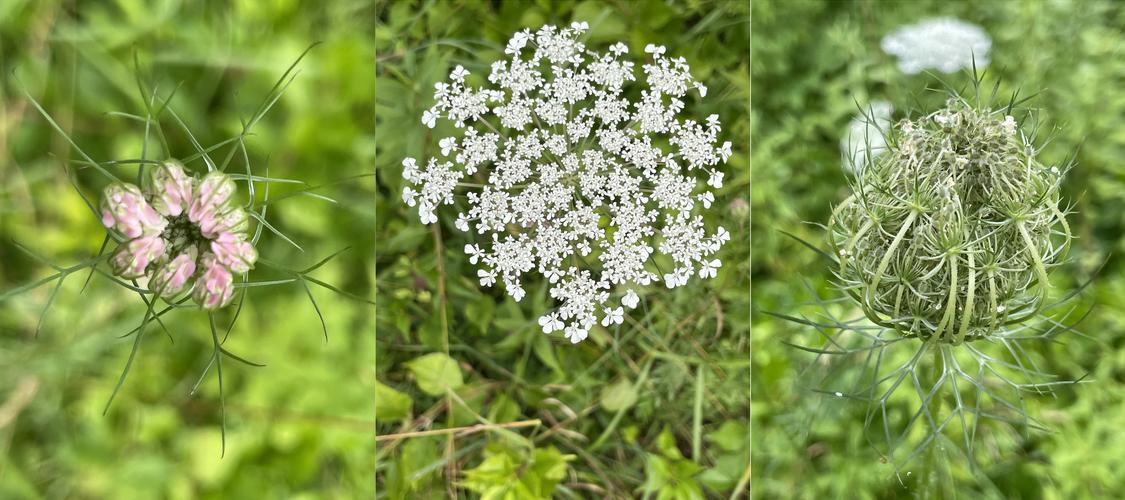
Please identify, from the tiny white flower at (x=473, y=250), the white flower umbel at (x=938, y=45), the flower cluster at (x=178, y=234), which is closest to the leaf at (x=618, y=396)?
the tiny white flower at (x=473, y=250)

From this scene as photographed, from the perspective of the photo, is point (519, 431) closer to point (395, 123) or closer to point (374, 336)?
point (374, 336)

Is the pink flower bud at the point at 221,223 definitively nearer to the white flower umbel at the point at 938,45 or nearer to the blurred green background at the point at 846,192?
the blurred green background at the point at 846,192

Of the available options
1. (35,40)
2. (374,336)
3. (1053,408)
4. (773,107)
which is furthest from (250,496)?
(1053,408)

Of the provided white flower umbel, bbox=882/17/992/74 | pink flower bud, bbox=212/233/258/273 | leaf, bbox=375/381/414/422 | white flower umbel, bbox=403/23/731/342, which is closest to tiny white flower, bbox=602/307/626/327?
white flower umbel, bbox=403/23/731/342

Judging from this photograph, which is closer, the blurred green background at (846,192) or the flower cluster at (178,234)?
the flower cluster at (178,234)

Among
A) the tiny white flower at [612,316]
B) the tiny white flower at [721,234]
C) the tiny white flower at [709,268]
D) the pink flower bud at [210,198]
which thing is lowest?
the tiny white flower at [612,316]

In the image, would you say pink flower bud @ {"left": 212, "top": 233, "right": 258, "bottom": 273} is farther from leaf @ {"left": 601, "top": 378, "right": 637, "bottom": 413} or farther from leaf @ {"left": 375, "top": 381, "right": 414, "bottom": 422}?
leaf @ {"left": 601, "top": 378, "right": 637, "bottom": 413}

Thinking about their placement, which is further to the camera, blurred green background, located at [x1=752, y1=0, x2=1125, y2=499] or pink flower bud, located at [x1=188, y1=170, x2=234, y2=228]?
blurred green background, located at [x1=752, y1=0, x2=1125, y2=499]
